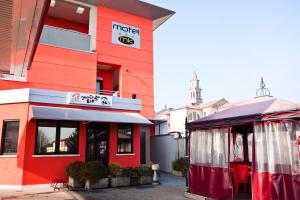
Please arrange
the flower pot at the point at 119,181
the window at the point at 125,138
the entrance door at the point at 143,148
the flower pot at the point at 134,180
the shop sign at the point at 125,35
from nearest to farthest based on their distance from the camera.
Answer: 1. the flower pot at the point at 119,181
2. the flower pot at the point at 134,180
3. the window at the point at 125,138
4. the shop sign at the point at 125,35
5. the entrance door at the point at 143,148

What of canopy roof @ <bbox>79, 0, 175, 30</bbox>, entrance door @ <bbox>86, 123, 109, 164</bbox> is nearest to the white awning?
entrance door @ <bbox>86, 123, 109, 164</bbox>

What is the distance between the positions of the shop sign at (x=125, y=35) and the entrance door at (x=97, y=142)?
7.20 meters

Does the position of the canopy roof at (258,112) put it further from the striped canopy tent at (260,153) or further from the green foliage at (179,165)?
the green foliage at (179,165)

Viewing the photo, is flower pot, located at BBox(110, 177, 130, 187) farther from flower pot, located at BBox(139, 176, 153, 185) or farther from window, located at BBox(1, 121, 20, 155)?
window, located at BBox(1, 121, 20, 155)

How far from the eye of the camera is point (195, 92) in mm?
102250

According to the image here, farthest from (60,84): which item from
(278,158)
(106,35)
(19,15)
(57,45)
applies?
(278,158)

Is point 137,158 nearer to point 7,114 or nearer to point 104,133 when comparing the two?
point 104,133

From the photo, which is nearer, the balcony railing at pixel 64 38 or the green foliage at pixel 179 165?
the balcony railing at pixel 64 38

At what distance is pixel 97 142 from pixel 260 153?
897 centimetres

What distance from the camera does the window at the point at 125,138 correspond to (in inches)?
589

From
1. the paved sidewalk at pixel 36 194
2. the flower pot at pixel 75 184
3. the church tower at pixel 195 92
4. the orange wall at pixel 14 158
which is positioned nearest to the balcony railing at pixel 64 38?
the orange wall at pixel 14 158

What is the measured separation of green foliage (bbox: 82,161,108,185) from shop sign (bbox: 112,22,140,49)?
32.0 feet

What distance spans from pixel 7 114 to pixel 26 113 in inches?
38.8

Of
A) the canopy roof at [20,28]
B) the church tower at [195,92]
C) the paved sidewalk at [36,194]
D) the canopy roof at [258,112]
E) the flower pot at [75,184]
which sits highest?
the church tower at [195,92]
